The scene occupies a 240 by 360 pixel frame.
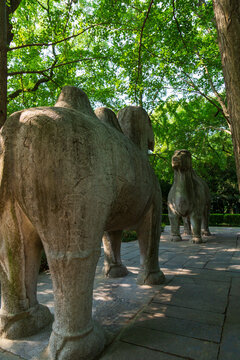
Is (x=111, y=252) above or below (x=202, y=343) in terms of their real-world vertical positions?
above

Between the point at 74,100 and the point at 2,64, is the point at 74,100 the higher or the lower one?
the lower one

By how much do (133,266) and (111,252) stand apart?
1.07 meters

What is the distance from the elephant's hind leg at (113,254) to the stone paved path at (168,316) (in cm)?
16

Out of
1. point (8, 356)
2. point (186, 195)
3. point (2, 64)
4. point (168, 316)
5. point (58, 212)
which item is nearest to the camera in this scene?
point (58, 212)

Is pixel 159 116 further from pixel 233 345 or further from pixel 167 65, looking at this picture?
pixel 233 345

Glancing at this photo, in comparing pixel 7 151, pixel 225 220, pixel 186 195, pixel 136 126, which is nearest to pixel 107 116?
pixel 136 126

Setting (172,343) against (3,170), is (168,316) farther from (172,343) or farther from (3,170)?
(3,170)

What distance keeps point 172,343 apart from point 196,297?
1095mm

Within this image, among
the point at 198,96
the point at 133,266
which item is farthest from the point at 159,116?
the point at 133,266

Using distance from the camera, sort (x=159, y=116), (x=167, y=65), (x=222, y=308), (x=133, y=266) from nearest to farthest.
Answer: (x=222, y=308) < (x=133, y=266) < (x=167, y=65) < (x=159, y=116)

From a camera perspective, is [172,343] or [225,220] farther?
[225,220]

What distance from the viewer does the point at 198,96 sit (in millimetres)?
13172

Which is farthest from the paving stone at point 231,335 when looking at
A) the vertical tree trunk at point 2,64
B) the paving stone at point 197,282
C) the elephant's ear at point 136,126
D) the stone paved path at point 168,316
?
the vertical tree trunk at point 2,64

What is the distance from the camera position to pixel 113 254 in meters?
3.72
